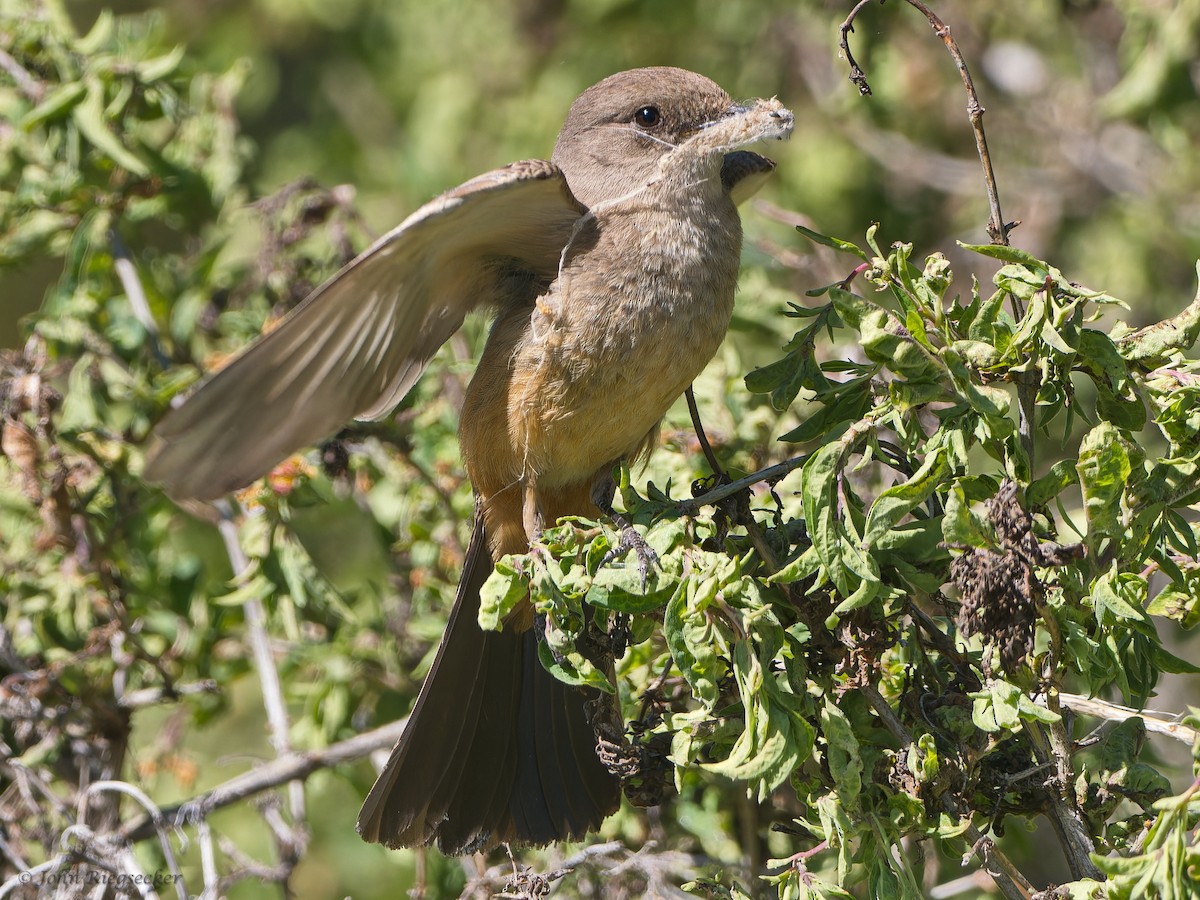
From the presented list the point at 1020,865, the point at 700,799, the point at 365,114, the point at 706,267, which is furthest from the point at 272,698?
the point at 365,114

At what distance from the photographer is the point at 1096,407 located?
2115 millimetres

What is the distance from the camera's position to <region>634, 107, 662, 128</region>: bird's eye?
342 centimetres

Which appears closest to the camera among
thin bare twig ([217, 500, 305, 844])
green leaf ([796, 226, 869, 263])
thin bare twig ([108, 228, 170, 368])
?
green leaf ([796, 226, 869, 263])

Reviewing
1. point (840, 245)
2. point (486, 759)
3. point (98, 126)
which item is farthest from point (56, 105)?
point (840, 245)

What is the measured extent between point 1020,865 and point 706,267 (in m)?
1.88

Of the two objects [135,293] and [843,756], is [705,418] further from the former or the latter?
[135,293]

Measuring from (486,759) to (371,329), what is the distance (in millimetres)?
1056

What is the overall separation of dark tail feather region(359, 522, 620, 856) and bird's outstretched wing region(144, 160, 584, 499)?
64 cm

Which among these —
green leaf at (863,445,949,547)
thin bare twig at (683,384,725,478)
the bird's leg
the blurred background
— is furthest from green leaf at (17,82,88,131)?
green leaf at (863,445,949,547)

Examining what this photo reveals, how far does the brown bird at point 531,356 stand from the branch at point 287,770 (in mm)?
381

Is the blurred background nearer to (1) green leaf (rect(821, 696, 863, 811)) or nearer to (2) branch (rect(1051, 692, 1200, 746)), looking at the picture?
(2) branch (rect(1051, 692, 1200, 746))

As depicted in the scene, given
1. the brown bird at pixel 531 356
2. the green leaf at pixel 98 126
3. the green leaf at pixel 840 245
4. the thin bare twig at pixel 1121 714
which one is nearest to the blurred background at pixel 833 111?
the green leaf at pixel 98 126

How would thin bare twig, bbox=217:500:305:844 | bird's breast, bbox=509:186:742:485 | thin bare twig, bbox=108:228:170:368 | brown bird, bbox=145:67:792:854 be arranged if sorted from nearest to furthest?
brown bird, bbox=145:67:792:854, bird's breast, bbox=509:186:742:485, thin bare twig, bbox=217:500:305:844, thin bare twig, bbox=108:228:170:368

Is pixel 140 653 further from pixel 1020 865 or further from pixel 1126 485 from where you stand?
pixel 1126 485
